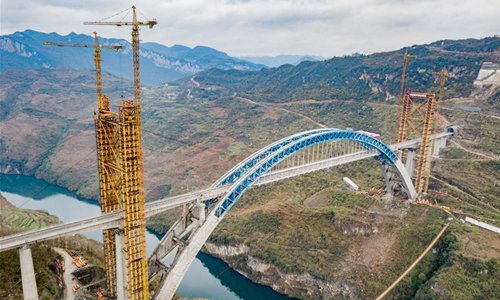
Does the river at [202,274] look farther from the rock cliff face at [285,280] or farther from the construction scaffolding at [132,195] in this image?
the construction scaffolding at [132,195]

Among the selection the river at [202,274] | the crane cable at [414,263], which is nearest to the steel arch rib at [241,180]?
the crane cable at [414,263]

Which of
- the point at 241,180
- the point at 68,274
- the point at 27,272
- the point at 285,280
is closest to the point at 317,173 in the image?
the point at 285,280

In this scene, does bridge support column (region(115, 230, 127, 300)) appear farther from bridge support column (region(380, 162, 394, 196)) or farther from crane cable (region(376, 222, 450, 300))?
bridge support column (region(380, 162, 394, 196))

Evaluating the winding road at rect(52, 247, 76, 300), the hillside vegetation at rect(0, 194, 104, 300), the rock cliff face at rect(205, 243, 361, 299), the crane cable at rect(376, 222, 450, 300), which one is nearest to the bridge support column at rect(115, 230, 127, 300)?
the winding road at rect(52, 247, 76, 300)

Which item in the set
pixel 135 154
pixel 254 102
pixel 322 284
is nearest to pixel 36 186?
pixel 254 102

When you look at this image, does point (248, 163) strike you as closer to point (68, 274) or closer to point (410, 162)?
point (68, 274)
